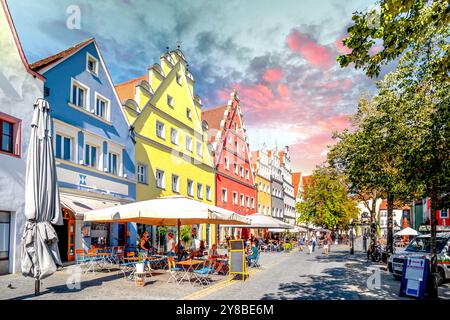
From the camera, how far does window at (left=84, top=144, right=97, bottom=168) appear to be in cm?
2016

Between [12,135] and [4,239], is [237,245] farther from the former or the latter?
[12,135]

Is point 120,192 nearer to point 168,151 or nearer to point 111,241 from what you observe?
point 111,241

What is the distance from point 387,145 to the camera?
1484 cm

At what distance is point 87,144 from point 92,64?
4448 mm

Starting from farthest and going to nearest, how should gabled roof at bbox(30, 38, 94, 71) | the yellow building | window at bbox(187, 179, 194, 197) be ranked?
1. window at bbox(187, 179, 194, 197)
2. the yellow building
3. gabled roof at bbox(30, 38, 94, 71)

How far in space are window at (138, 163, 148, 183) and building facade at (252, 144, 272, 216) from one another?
2535 cm

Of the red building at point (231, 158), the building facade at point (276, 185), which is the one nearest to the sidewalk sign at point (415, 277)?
the red building at point (231, 158)

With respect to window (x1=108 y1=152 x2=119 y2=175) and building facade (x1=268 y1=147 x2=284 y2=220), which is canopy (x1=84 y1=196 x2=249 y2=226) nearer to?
window (x1=108 y1=152 x2=119 y2=175)

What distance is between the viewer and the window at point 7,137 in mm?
14859

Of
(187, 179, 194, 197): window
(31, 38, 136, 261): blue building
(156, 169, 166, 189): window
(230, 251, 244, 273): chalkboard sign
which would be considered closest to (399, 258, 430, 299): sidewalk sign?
(230, 251, 244, 273): chalkboard sign

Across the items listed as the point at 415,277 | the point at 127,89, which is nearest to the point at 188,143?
the point at 127,89

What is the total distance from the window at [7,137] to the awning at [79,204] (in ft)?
9.80

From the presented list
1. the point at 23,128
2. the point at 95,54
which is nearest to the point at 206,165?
the point at 95,54

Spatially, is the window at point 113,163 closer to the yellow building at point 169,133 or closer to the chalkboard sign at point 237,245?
the yellow building at point 169,133
